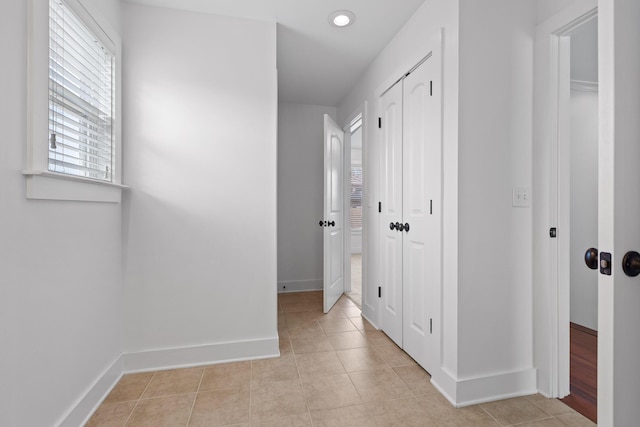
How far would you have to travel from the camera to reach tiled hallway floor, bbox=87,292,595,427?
1.62m

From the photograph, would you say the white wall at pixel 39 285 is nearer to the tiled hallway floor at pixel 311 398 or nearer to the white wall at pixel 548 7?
the tiled hallway floor at pixel 311 398

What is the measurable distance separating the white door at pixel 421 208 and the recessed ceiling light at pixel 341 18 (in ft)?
1.96

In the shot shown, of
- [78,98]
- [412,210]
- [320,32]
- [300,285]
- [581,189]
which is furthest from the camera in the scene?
[300,285]

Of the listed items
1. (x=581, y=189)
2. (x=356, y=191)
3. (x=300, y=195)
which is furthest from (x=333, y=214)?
(x=356, y=191)

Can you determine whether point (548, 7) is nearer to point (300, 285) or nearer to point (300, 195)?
point (300, 195)

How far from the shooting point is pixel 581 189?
2.88m

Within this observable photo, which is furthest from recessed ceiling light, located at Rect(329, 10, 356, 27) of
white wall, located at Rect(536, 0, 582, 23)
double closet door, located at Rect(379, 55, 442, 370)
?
white wall, located at Rect(536, 0, 582, 23)

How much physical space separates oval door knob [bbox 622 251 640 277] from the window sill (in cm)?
199

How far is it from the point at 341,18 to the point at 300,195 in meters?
2.27

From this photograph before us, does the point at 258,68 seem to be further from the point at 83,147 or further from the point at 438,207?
the point at 438,207

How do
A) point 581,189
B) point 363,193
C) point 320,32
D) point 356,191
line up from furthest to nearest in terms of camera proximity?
1. point 356,191
2. point 363,193
3. point 581,189
4. point 320,32

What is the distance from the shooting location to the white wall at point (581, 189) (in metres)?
2.85

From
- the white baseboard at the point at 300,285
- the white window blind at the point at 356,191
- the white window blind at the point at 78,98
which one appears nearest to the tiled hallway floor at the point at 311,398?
the white window blind at the point at 78,98

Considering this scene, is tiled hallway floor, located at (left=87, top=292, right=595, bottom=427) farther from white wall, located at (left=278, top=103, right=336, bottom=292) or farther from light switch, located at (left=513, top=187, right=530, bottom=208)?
white wall, located at (left=278, top=103, right=336, bottom=292)
